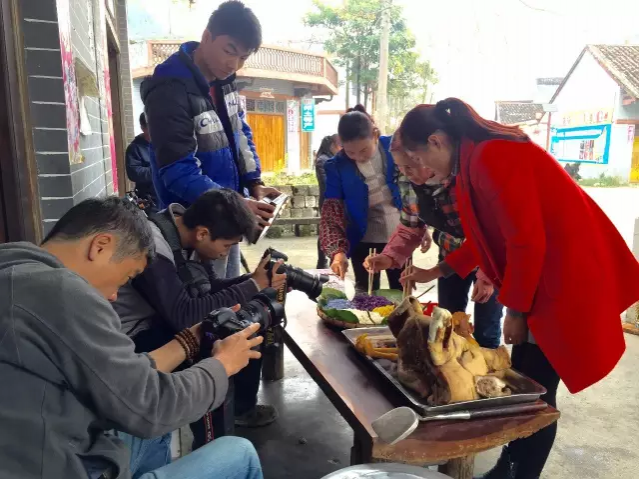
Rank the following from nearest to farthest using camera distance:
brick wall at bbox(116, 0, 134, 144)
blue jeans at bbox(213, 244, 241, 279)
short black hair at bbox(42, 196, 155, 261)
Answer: short black hair at bbox(42, 196, 155, 261) < blue jeans at bbox(213, 244, 241, 279) < brick wall at bbox(116, 0, 134, 144)

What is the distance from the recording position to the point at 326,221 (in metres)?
3.00

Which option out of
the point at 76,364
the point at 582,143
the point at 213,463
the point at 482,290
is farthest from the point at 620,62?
the point at 76,364

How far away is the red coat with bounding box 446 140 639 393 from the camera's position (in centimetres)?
152

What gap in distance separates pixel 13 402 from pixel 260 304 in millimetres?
936

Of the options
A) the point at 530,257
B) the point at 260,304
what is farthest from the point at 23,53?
the point at 530,257

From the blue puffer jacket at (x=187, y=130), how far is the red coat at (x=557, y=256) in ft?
3.89

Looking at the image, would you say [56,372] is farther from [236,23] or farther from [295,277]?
[236,23]

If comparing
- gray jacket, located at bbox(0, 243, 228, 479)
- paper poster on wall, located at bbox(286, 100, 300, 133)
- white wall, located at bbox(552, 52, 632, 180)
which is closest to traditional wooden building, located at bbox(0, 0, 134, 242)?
gray jacket, located at bbox(0, 243, 228, 479)

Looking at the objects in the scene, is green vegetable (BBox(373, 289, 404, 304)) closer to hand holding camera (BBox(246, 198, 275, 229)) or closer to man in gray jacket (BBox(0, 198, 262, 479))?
hand holding camera (BBox(246, 198, 275, 229))

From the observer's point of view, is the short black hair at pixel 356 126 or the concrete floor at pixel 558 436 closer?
the concrete floor at pixel 558 436

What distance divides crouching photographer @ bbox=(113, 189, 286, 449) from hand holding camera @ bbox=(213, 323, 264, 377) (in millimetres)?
505

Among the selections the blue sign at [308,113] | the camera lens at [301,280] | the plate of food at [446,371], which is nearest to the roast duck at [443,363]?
the plate of food at [446,371]

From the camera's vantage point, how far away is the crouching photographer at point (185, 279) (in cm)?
183

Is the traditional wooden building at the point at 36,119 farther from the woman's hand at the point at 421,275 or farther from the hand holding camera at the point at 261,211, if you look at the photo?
the woman's hand at the point at 421,275
